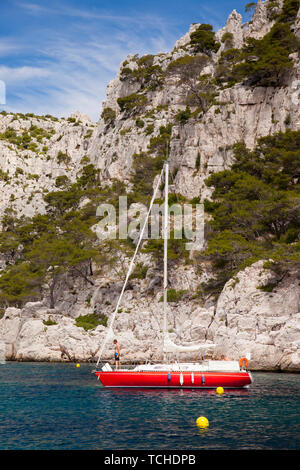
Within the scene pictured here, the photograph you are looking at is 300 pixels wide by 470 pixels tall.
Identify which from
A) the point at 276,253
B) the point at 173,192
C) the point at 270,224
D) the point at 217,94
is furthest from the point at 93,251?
the point at 217,94

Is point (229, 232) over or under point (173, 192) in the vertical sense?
under

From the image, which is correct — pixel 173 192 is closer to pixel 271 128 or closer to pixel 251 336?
pixel 271 128

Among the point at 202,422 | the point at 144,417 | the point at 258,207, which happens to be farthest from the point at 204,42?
the point at 202,422

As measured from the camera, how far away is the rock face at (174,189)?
34.6 meters

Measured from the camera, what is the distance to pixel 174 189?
205 ft

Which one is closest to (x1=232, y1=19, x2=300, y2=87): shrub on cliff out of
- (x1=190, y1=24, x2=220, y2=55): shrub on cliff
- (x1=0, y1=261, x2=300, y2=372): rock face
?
(x1=190, y1=24, x2=220, y2=55): shrub on cliff

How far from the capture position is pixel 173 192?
6241 cm

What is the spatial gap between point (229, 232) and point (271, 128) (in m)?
20.0

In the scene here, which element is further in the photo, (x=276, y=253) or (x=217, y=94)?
(x=217, y=94)

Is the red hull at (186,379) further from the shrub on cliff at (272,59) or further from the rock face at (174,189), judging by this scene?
the shrub on cliff at (272,59)

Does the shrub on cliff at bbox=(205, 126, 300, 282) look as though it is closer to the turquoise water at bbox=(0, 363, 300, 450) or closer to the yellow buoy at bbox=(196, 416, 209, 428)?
the turquoise water at bbox=(0, 363, 300, 450)
